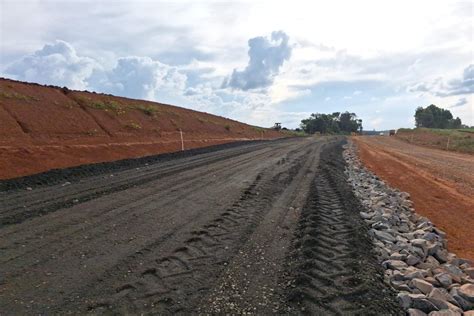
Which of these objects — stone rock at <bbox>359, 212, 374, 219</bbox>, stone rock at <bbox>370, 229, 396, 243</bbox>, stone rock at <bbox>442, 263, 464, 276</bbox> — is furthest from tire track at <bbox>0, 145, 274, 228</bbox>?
stone rock at <bbox>442, 263, 464, 276</bbox>

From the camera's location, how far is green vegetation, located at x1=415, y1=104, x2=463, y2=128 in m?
128

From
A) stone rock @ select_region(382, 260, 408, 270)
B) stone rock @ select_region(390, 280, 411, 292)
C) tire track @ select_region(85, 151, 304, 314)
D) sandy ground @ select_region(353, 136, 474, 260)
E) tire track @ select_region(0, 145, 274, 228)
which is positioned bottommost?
sandy ground @ select_region(353, 136, 474, 260)

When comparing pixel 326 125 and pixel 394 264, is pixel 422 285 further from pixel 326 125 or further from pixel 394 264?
pixel 326 125

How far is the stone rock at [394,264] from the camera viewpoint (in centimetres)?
552

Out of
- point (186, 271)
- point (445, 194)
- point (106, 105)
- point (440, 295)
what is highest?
point (106, 105)

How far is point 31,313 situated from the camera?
4043mm

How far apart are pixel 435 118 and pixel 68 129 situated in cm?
12997

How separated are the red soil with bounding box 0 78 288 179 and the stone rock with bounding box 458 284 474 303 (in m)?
15.6

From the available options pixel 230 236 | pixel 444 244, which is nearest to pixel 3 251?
pixel 230 236

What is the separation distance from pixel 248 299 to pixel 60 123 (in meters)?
27.5

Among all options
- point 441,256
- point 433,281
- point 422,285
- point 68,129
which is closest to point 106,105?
point 68,129

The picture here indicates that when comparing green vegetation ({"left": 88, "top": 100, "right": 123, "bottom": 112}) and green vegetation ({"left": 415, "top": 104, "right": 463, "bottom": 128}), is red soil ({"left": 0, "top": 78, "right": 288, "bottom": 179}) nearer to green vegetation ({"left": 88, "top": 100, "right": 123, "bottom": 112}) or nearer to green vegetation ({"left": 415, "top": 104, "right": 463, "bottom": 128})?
green vegetation ({"left": 88, "top": 100, "right": 123, "bottom": 112})

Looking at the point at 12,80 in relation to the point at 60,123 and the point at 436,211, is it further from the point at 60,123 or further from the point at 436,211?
the point at 436,211

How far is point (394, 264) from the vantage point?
5.58 m
